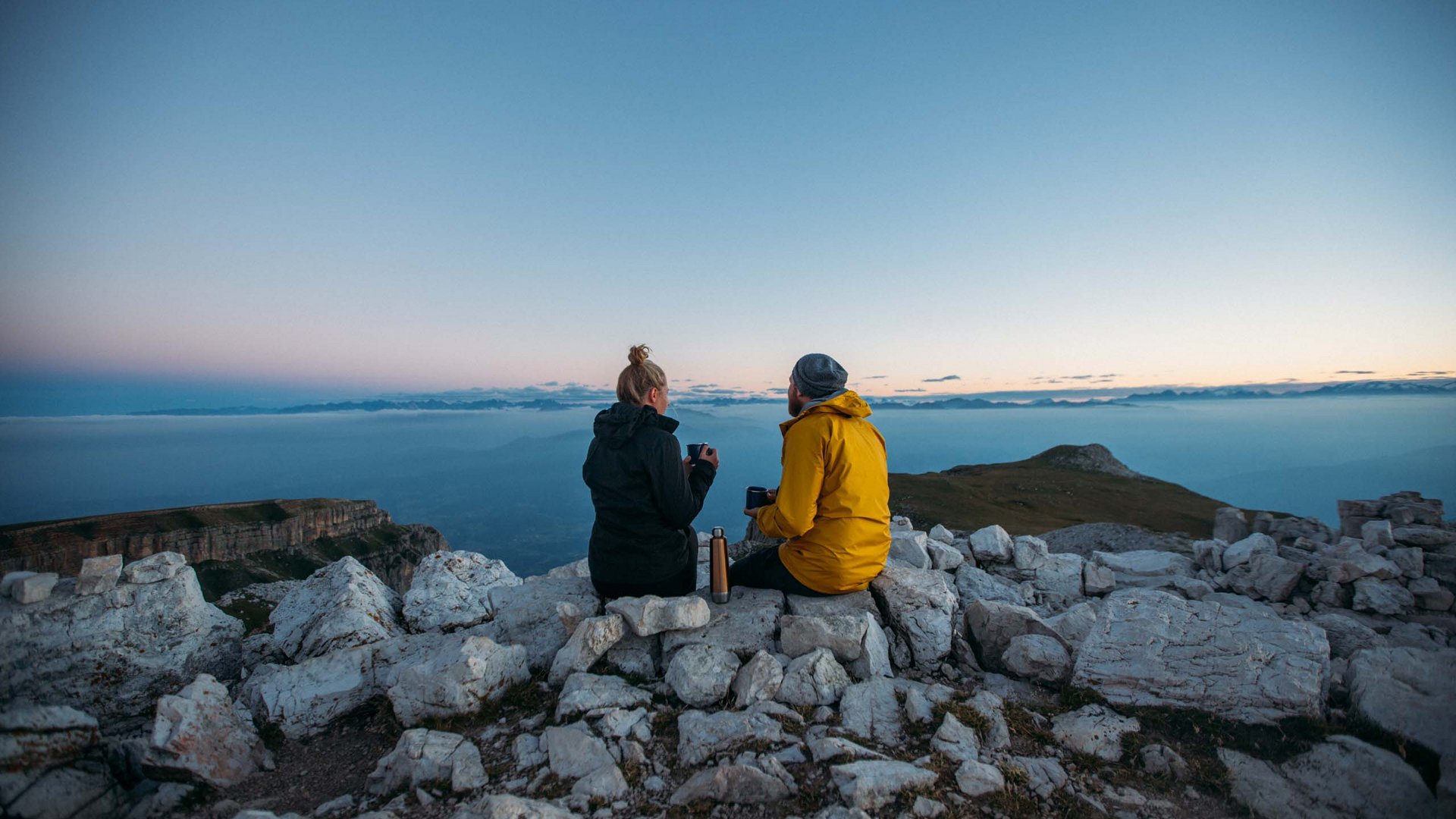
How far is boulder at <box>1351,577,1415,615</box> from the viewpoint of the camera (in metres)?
9.23

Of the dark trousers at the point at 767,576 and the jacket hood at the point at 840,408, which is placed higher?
the jacket hood at the point at 840,408

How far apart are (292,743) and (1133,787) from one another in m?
7.83

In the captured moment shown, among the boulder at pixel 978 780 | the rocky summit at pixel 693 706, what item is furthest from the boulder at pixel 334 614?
the boulder at pixel 978 780

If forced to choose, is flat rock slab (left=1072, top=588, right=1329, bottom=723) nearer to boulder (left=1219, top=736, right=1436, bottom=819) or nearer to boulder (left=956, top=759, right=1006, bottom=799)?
boulder (left=1219, top=736, right=1436, bottom=819)

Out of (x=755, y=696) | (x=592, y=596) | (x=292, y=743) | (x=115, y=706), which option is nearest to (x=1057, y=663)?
(x=755, y=696)

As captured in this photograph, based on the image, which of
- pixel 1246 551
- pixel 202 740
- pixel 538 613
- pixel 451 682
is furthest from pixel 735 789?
pixel 1246 551

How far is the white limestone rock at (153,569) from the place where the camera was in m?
6.91

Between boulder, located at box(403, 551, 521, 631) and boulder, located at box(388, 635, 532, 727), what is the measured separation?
187cm

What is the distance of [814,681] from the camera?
18.6 ft

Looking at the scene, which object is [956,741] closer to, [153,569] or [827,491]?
[827,491]

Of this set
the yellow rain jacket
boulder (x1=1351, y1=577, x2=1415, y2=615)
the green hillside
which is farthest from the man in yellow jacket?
the green hillside

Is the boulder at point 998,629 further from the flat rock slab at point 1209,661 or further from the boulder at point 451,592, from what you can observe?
the boulder at point 451,592

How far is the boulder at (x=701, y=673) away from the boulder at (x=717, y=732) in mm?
275

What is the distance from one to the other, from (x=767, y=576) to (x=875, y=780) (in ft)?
10.0
